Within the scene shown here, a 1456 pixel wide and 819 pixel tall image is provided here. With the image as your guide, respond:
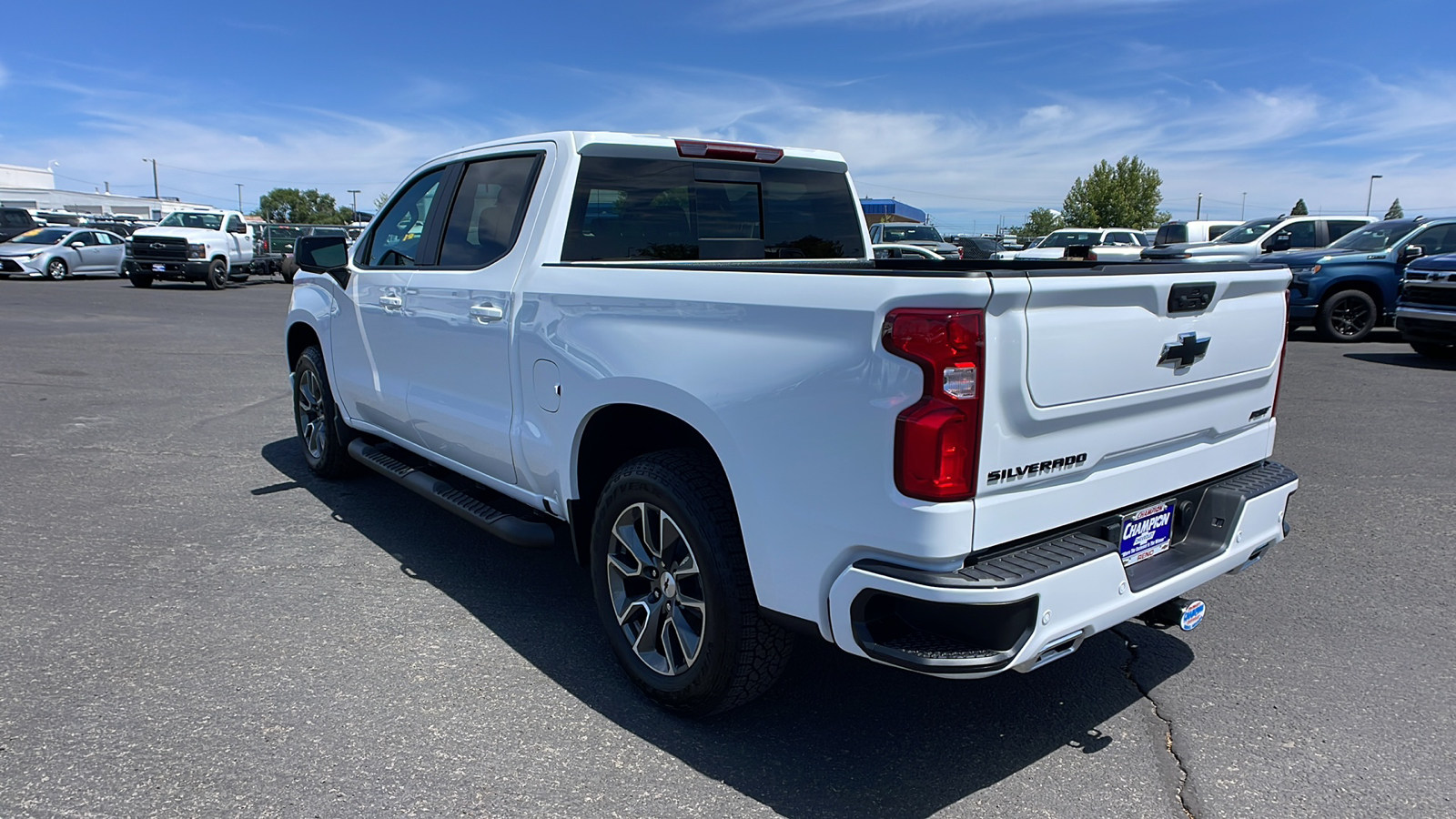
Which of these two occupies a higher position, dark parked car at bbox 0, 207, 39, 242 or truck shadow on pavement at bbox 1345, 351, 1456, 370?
dark parked car at bbox 0, 207, 39, 242

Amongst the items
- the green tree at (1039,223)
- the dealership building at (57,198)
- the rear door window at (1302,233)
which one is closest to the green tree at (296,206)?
the dealership building at (57,198)

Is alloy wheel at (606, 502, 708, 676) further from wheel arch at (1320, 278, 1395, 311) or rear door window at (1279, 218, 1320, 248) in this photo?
rear door window at (1279, 218, 1320, 248)

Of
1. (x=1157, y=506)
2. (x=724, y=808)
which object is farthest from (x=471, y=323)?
(x=1157, y=506)

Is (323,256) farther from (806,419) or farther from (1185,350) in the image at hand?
(1185,350)

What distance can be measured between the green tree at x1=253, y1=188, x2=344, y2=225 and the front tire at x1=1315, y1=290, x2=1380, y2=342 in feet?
450

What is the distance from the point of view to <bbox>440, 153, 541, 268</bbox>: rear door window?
4.09 meters

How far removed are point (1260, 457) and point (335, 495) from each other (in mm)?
5043

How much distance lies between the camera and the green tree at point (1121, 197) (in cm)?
7594

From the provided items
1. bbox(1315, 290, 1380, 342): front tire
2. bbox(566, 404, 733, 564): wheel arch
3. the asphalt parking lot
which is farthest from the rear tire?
bbox(566, 404, 733, 564): wheel arch

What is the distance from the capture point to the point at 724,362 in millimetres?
2855

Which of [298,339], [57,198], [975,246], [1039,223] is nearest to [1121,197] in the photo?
[1039,223]

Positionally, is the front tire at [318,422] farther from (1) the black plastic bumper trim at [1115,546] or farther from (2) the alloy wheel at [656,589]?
(1) the black plastic bumper trim at [1115,546]

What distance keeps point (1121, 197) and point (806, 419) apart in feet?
268

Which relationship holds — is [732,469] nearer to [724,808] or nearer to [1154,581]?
[724,808]
